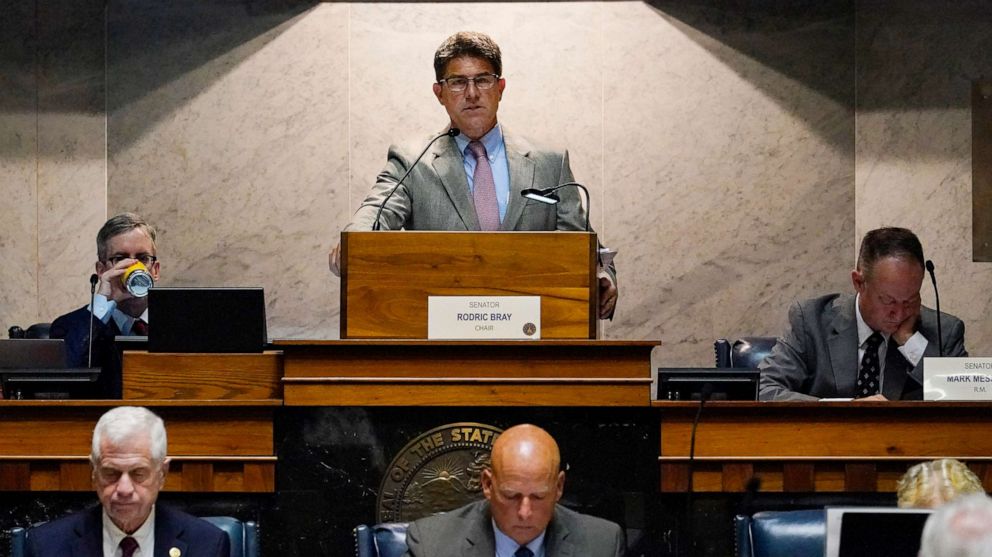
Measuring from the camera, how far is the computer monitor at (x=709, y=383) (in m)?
4.03

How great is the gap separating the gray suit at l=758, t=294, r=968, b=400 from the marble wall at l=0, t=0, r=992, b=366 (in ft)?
6.56

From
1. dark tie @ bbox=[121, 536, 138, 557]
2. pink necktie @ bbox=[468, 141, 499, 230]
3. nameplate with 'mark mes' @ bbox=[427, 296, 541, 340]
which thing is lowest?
dark tie @ bbox=[121, 536, 138, 557]

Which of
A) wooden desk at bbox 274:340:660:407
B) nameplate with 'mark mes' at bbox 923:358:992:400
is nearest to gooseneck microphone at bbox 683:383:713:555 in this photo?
wooden desk at bbox 274:340:660:407

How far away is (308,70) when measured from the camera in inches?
279

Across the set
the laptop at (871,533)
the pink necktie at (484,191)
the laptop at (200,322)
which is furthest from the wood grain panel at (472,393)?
the laptop at (871,533)

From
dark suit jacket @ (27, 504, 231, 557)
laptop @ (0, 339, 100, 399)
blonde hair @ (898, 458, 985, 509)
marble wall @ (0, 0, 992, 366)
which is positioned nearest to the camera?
blonde hair @ (898, 458, 985, 509)

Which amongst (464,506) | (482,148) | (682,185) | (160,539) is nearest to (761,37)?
(682,185)

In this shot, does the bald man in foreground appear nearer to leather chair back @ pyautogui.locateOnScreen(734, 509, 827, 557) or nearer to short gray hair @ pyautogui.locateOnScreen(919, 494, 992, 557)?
leather chair back @ pyautogui.locateOnScreen(734, 509, 827, 557)

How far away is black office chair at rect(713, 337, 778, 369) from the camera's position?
17.8ft

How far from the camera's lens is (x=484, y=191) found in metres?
4.90

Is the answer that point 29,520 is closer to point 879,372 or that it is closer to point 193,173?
point 879,372

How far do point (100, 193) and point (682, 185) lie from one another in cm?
275

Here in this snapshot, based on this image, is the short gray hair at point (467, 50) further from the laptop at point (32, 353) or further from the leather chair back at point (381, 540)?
the leather chair back at point (381, 540)

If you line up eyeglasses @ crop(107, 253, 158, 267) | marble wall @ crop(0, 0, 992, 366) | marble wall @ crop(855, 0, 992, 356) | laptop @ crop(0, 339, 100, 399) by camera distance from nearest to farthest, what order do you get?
1. laptop @ crop(0, 339, 100, 399)
2. eyeglasses @ crop(107, 253, 158, 267)
3. marble wall @ crop(855, 0, 992, 356)
4. marble wall @ crop(0, 0, 992, 366)
